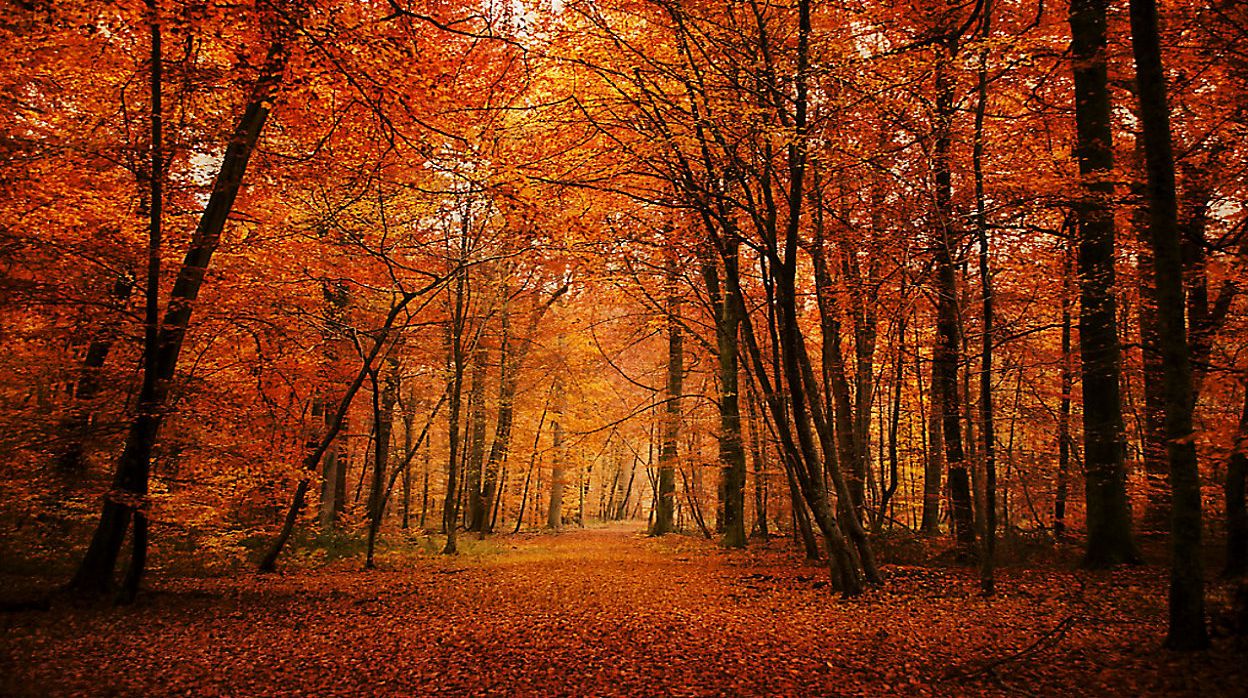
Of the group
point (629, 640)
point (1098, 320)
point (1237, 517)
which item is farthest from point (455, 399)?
point (1237, 517)

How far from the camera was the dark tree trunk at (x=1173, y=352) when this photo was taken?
196 inches

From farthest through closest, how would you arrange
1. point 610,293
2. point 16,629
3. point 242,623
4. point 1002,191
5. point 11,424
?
point 610,293 → point 1002,191 → point 11,424 → point 242,623 → point 16,629

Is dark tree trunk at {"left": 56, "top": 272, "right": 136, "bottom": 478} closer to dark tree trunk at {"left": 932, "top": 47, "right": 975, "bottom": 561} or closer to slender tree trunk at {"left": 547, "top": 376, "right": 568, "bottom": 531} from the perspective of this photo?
dark tree trunk at {"left": 932, "top": 47, "right": 975, "bottom": 561}

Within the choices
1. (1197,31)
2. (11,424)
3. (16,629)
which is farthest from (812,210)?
(11,424)

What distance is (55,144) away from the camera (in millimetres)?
9656

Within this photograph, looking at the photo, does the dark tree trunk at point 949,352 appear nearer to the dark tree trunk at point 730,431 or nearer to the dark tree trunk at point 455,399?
the dark tree trunk at point 730,431

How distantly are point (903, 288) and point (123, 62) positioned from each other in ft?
42.7

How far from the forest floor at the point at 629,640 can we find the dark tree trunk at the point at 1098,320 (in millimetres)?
892

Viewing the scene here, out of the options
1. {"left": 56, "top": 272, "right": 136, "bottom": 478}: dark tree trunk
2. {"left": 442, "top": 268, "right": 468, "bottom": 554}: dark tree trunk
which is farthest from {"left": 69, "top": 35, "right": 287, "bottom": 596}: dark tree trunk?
{"left": 442, "top": 268, "right": 468, "bottom": 554}: dark tree trunk

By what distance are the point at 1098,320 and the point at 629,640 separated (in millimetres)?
9286

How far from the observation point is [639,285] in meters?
14.0

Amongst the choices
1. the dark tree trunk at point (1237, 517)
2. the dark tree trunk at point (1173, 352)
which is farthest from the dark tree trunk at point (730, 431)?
the dark tree trunk at point (1173, 352)

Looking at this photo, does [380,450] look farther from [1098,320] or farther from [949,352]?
[1098,320]

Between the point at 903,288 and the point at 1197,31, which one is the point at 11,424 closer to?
the point at 903,288
